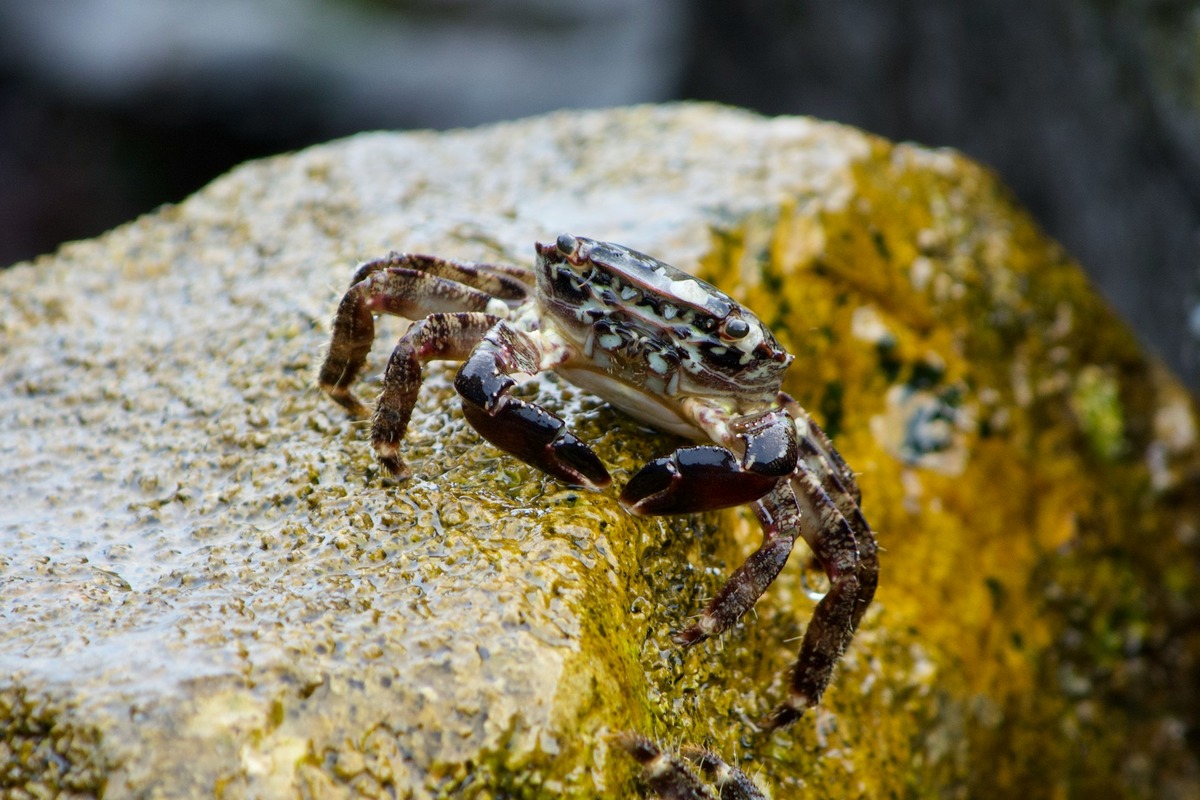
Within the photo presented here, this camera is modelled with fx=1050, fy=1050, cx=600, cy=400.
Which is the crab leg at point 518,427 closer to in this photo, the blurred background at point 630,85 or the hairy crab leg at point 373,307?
the hairy crab leg at point 373,307

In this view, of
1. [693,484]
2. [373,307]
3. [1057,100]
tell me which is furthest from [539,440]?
[1057,100]

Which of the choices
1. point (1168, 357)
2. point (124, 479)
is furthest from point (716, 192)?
point (1168, 357)

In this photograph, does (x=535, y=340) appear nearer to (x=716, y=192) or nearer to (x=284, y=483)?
(x=284, y=483)

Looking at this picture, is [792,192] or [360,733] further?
[792,192]

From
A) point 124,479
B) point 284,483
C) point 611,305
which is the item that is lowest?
point 124,479

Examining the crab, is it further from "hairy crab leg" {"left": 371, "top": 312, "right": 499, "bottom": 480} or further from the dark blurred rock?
the dark blurred rock

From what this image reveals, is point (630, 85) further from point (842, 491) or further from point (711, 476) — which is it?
point (711, 476)
